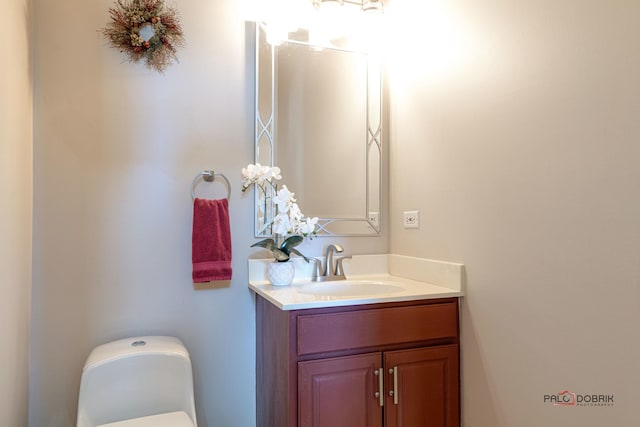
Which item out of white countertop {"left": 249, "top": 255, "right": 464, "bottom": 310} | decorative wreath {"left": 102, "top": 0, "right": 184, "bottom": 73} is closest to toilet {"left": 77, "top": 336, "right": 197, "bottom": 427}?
white countertop {"left": 249, "top": 255, "right": 464, "bottom": 310}

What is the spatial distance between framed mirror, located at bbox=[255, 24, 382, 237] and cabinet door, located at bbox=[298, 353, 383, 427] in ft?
2.42

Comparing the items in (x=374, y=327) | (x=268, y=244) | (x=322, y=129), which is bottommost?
(x=374, y=327)

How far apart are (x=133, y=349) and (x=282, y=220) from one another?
799 millimetres

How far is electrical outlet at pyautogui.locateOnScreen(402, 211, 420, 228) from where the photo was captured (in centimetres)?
192

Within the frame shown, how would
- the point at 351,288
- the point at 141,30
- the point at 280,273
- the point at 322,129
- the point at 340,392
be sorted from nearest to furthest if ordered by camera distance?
the point at 340,392 < the point at 141,30 < the point at 280,273 < the point at 351,288 < the point at 322,129

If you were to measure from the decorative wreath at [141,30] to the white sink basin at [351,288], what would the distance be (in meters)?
1.27

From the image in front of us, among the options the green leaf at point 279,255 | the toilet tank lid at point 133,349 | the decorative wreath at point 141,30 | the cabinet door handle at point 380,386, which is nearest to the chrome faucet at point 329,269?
the green leaf at point 279,255

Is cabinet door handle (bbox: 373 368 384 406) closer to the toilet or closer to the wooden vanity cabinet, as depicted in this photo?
the wooden vanity cabinet

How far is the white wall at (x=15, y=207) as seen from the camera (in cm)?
125

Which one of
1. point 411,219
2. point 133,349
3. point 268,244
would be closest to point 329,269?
point 268,244

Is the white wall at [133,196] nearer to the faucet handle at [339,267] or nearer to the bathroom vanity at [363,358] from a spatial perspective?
the bathroom vanity at [363,358]

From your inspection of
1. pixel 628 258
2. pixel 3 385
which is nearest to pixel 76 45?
pixel 3 385

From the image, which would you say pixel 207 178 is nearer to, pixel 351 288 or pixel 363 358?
pixel 351 288

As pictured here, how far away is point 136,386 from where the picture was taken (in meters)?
1.50
